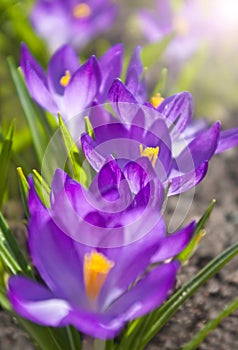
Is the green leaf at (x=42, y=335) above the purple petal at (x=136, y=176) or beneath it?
beneath

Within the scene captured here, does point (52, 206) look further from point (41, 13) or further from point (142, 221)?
point (41, 13)

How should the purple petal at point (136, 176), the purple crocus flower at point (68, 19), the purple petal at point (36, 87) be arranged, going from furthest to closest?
1. the purple crocus flower at point (68, 19)
2. the purple petal at point (36, 87)
3. the purple petal at point (136, 176)

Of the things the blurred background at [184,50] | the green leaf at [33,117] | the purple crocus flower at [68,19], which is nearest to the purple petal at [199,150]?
the green leaf at [33,117]

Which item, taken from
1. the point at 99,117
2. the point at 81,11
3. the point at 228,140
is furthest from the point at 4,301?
the point at 81,11

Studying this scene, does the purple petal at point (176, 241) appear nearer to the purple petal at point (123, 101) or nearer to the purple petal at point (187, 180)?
the purple petal at point (187, 180)

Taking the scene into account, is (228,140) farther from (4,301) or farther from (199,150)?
(4,301)

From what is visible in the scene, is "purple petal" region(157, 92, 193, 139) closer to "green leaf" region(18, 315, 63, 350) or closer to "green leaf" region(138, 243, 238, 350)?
"green leaf" region(138, 243, 238, 350)

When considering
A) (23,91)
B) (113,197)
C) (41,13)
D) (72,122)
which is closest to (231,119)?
(41,13)
